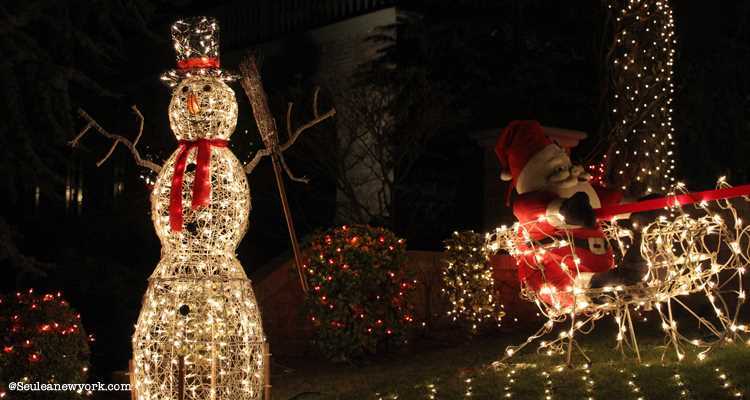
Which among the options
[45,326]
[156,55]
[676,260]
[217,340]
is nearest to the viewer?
[217,340]

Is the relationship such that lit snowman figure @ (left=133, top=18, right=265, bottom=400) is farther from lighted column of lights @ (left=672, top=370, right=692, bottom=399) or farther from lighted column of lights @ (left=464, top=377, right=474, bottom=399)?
lighted column of lights @ (left=672, top=370, right=692, bottom=399)

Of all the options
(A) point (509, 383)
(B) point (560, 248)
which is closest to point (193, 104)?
(B) point (560, 248)

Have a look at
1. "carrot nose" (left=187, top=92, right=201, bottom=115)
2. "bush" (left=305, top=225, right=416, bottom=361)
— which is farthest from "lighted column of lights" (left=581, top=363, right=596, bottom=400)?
"carrot nose" (left=187, top=92, right=201, bottom=115)

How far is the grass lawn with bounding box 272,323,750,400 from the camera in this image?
696 cm

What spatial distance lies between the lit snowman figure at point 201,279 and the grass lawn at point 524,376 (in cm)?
163

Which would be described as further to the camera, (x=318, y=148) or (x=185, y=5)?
(x=185, y=5)

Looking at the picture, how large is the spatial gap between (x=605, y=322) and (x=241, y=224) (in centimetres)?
597

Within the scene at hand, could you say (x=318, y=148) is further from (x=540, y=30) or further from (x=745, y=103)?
→ (x=745, y=103)

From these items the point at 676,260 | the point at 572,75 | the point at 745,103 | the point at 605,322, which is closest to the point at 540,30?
the point at 572,75

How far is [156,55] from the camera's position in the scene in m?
18.4

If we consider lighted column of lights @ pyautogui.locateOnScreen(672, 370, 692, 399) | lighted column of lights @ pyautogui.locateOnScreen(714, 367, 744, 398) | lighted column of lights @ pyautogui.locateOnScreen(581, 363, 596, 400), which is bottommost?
lighted column of lights @ pyautogui.locateOnScreen(581, 363, 596, 400)

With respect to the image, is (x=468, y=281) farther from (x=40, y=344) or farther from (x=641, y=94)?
(x=40, y=344)

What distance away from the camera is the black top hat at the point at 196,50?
6988 millimetres

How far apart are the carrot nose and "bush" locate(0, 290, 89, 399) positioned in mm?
2635
